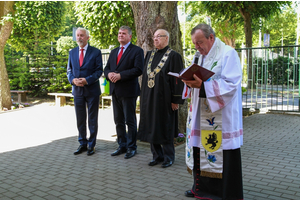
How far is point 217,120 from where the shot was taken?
3807 mm

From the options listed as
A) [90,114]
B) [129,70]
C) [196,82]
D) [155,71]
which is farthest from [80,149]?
[196,82]

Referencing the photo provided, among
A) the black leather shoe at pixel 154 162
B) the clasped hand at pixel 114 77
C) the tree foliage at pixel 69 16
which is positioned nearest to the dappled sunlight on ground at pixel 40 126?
the clasped hand at pixel 114 77

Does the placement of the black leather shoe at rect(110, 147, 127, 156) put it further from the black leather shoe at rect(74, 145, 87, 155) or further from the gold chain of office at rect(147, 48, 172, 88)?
the gold chain of office at rect(147, 48, 172, 88)

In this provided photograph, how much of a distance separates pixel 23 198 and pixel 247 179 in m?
3.04

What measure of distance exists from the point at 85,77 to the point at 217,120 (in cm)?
325

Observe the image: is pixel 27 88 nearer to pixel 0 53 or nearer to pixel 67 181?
pixel 0 53

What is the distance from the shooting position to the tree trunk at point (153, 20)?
6.99 metres

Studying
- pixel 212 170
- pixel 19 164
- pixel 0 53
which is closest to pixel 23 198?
pixel 19 164

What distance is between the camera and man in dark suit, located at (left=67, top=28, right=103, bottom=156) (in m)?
6.36

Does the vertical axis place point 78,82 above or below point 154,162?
above

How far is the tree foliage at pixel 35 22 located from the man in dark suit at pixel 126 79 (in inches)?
468

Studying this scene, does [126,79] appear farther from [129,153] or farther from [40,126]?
[40,126]

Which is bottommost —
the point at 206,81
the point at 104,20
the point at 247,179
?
the point at 247,179

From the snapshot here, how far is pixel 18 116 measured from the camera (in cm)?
1148
